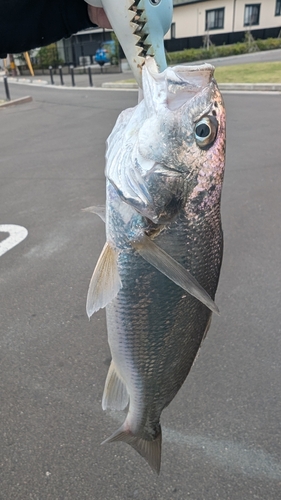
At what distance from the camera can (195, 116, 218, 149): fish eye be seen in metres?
1.29

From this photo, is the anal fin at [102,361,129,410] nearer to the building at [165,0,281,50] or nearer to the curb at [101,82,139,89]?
the curb at [101,82,139,89]

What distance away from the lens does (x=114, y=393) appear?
169cm

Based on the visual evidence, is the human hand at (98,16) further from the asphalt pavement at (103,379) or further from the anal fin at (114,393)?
the asphalt pavement at (103,379)

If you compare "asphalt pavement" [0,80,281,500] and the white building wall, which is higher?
the white building wall

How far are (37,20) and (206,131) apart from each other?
1005 millimetres

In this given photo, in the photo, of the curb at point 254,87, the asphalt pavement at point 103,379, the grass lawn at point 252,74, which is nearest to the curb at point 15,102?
the curb at point 254,87

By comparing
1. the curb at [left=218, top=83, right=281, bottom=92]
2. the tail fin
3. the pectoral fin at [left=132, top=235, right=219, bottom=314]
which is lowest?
the curb at [left=218, top=83, right=281, bottom=92]

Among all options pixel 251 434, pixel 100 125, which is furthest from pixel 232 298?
pixel 100 125

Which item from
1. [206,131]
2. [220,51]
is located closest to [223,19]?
[220,51]

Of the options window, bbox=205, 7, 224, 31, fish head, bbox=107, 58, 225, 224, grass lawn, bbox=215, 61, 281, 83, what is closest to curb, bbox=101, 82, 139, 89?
grass lawn, bbox=215, 61, 281, 83

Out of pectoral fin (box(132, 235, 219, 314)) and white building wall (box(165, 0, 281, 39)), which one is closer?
pectoral fin (box(132, 235, 219, 314))

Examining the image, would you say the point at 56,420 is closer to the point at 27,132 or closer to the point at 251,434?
the point at 251,434

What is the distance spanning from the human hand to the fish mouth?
19.1 inches

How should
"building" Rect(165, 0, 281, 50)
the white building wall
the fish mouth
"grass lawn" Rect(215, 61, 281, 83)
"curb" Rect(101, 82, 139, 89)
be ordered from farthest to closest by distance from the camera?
1. "building" Rect(165, 0, 281, 50)
2. the white building wall
3. "curb" Rect(101, 82, 139, 89)
4. "grass lawn" Rect(215, 61, 281, 83)
5. the fish mouth
